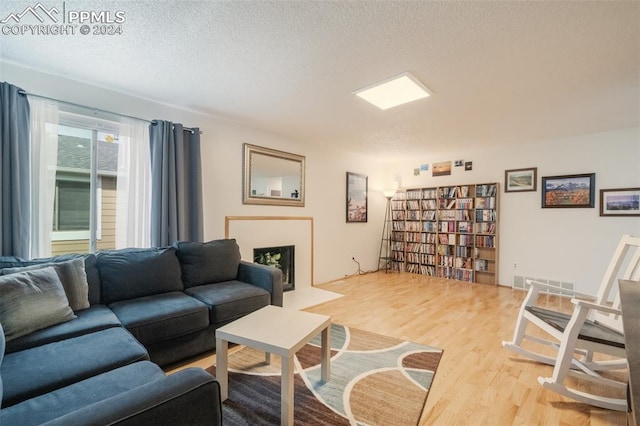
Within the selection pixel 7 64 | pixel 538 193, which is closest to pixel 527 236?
pixel 538 193

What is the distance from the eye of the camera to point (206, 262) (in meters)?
2.70

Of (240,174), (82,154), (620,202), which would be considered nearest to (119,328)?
(82,154)

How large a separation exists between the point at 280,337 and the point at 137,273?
4.68 ft

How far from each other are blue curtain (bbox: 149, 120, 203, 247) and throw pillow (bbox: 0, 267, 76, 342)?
3.40 feet

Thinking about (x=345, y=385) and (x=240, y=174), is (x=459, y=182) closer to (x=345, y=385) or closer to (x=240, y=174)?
(x=240, y=174)

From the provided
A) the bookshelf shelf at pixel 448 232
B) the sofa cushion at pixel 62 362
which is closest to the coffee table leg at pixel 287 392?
the sofa cushion at pixel 62 362

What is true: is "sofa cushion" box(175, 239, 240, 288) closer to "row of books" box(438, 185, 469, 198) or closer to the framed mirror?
the framed mirror

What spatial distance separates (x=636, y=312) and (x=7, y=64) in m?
4.02

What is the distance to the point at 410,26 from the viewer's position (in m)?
1.66

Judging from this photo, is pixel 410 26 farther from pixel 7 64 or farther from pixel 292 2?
pixel 7 64

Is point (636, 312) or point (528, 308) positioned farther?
point (528, 308)

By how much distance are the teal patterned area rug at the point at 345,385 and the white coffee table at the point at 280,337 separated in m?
0.13

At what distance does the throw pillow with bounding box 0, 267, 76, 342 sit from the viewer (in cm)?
149

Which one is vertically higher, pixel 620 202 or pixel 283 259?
pixel 620 202
